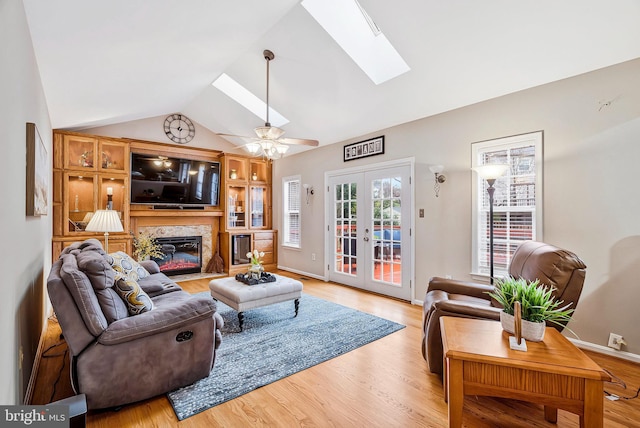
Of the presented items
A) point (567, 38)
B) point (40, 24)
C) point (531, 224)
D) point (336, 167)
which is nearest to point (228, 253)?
point (336, 167)

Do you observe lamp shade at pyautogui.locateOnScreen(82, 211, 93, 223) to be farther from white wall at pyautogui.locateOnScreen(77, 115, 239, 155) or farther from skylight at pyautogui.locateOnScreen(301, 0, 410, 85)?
skylight at pyautogui.locateOnScreen(301, 0, 410, 85)

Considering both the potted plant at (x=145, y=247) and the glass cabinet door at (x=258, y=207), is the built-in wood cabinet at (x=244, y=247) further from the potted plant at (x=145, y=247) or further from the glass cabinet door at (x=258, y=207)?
the potted plant at (x=145, y=247)

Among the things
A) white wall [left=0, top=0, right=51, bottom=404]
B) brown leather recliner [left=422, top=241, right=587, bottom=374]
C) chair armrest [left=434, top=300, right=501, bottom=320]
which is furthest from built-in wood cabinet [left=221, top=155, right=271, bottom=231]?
chair armrest [left=434, top=300, right=501, bottom=320]

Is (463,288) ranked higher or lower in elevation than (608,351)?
higher

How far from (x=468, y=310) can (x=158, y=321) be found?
214 cm

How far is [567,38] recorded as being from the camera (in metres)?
2.56

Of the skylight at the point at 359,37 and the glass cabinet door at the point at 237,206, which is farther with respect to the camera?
the glass cabinet door at the point at 237,206

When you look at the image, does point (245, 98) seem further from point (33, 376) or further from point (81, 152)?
point (33, 376)

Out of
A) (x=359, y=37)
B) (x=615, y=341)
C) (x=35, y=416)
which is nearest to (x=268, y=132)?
(x=359, y=37)

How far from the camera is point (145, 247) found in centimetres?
530

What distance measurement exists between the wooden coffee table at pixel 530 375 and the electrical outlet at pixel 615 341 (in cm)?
174

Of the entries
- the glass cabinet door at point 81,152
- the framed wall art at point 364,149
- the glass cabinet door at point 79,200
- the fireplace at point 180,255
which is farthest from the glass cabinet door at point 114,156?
the framed wall art at point 364,149

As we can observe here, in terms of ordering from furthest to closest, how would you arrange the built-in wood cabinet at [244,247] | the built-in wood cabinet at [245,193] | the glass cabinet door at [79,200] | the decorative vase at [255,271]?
the built-in wood cabinet at [245,193] < the built-in wood cabinet at [244,247] < the glass cabinet door at [79,200] < the decorative vase at [255,271]

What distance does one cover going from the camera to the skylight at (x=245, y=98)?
4.97 meters
